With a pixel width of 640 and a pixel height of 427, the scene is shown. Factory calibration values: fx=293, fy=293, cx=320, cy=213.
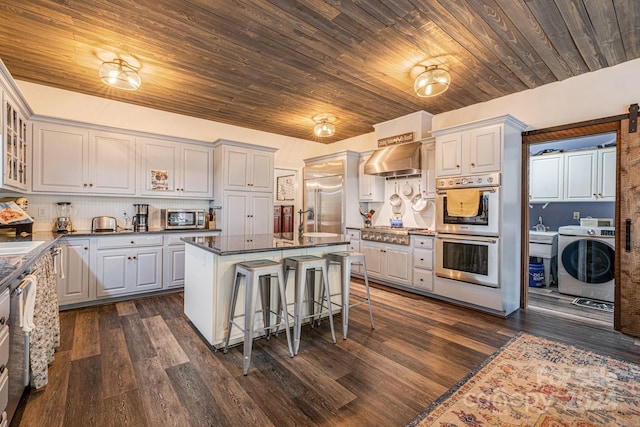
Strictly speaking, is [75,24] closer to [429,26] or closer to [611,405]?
[429,26]

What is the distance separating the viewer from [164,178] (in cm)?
429

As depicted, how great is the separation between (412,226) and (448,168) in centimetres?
127

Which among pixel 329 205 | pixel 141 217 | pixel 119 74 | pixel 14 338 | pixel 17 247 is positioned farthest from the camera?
pixel 329 205

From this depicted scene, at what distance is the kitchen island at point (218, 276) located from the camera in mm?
2477

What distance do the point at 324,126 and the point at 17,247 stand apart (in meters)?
3.54

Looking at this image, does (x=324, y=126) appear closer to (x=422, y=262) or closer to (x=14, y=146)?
(x=422, y=262)

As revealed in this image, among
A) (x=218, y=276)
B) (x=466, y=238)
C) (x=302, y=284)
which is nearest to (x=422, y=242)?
(x=466, y=238)

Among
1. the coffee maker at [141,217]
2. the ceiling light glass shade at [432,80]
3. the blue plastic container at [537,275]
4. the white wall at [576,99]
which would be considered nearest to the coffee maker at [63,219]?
the coffee maker at [141,217]

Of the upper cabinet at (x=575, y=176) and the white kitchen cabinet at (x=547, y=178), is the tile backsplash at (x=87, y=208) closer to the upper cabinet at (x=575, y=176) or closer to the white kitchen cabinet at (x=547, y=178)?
the upper cabinet at (x=575, y=176)

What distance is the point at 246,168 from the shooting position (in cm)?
474

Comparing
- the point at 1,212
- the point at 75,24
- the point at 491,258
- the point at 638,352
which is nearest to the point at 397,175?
the point at 491,258

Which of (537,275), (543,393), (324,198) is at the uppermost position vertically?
(324,198)

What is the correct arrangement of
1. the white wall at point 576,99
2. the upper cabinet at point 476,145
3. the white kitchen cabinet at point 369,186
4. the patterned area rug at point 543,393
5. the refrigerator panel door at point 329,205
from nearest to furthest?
1. the patterned area rug at point 543,393
2. the white wall at point 576,99
3. the upper cabinet at point 476,145
4. the white kitchen cabinet at point 369,186
5. the refrigerator panel door at point 329,205

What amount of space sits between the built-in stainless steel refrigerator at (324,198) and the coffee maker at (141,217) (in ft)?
9.21
